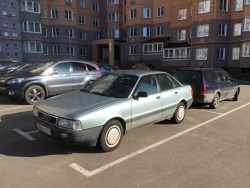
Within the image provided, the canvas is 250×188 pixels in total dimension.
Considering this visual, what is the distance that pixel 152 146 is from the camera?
456 cm

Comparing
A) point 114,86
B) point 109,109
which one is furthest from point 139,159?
point 114,86

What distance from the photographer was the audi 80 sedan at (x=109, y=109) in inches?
148

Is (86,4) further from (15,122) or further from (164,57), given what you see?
(15,122)

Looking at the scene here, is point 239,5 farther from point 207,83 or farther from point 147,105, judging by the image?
point 147,105

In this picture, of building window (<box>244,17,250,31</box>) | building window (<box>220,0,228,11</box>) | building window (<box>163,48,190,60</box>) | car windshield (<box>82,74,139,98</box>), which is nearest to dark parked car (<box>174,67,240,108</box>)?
car windshield (<box>82,74,139,98</box>)

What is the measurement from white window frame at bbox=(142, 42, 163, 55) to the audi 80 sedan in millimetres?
26663

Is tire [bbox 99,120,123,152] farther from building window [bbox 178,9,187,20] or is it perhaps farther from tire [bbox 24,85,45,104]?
building window [bbox 178,9,187,20]

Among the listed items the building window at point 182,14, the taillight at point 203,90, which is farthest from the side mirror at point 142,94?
the building window at point 182,14

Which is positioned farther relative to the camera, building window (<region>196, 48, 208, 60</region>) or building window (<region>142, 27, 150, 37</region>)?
building window (<region>142, 27, 150, 37</region>)

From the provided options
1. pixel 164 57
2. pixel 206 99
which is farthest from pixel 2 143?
pixel 164 57

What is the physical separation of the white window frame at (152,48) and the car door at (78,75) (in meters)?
23.6

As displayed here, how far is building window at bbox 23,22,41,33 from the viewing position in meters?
30.1

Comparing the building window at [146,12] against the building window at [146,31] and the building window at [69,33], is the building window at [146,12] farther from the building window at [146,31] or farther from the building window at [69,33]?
the building window at [69,33]

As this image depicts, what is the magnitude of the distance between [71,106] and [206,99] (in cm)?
542
